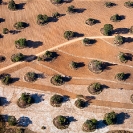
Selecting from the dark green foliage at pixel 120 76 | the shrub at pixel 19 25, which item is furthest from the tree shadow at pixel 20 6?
the dark green foliage at pixel 120 76

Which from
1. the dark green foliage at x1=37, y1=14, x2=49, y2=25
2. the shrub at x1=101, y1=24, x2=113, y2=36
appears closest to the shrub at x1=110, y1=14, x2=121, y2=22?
the shrub at x1=101, y1=24, x2=113, y2=36

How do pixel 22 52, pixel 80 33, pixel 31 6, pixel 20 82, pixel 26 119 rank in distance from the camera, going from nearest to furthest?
pixel 26 119
pixel 20 82
pixel 22 52
pixel 80 33
pixel 31 6

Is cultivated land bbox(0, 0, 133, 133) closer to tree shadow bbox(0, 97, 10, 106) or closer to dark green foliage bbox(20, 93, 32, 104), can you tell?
tree shadow bbox(0, 97, 10, 106)

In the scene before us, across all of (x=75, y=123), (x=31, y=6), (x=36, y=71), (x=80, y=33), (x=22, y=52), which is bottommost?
(x=75, y=123)

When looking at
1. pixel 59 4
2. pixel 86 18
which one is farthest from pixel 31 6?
pixel 86 18

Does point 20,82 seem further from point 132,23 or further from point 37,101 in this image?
point 132,23

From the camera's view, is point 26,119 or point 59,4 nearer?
point 26,119

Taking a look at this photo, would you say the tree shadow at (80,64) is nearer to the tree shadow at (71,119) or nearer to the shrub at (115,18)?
the tree shadow at (71,119)
